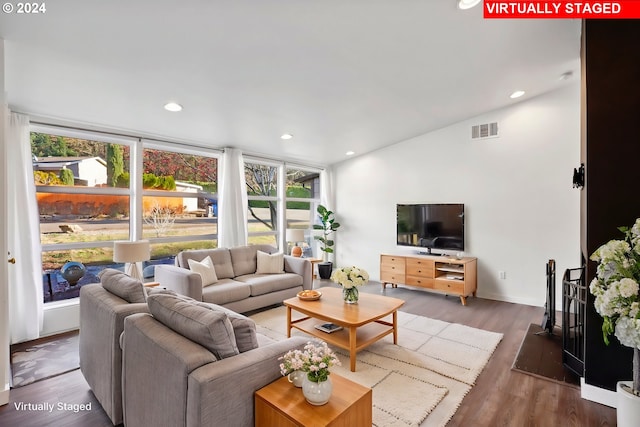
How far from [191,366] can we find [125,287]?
1173 millimetres

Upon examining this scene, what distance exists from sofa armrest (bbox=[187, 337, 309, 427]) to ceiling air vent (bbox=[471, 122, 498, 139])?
188 inches

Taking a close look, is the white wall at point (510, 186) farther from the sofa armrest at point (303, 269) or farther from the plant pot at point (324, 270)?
the sofa armrest at point (303, 269)

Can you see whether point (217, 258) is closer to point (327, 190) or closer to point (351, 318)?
point (351, 318)

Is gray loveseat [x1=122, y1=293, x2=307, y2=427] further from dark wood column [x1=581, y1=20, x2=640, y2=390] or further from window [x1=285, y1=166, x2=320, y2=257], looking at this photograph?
window [x1=285, y1=166, x2=320, y2=257]

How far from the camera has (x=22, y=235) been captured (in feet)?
10.5

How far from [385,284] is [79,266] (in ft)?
14.7

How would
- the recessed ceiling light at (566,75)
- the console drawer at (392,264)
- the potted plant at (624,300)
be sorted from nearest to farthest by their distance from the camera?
the potted plant at (624,300) < the recessed ceiling light at (566,75) < the console drawer at (392,264)

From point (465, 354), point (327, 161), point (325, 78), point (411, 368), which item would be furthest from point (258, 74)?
point (327, 161)

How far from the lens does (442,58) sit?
3.08 meters

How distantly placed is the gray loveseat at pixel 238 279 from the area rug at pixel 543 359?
282 centimetres

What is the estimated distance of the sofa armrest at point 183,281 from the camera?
3.52 metres

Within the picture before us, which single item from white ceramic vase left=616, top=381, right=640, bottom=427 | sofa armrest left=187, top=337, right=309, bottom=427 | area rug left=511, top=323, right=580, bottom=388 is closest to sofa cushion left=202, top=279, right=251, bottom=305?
sofa armrest left=187, top=337, right=309, bottom=427

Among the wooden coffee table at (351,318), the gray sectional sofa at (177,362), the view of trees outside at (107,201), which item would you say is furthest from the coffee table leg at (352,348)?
the view of trees outside at (107,201)

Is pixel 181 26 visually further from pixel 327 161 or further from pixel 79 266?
pixel 327 161
